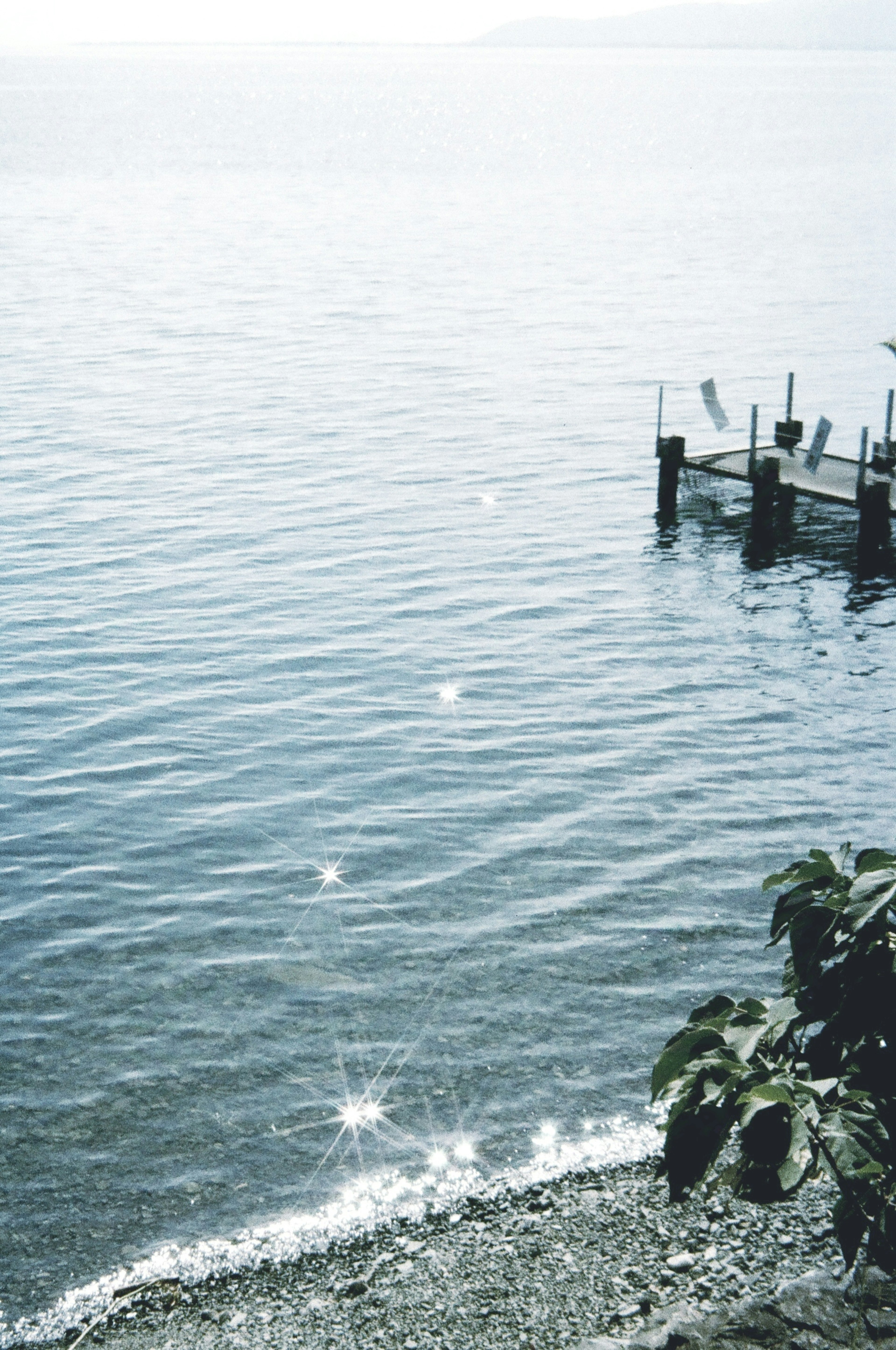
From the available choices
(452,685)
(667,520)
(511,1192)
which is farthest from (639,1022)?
(667,520)

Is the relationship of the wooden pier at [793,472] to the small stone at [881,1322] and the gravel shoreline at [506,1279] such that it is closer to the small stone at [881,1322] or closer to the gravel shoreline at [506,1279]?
the gravel shoreline at [506,1279]

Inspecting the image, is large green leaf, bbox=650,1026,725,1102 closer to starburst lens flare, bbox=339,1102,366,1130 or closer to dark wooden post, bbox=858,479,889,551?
starburst lens flare, bbox=339,1102,366,1130

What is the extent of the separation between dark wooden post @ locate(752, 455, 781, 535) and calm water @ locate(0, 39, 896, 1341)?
75 centimetres

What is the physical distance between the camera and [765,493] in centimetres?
3316

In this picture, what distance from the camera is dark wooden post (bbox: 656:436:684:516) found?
114 ft

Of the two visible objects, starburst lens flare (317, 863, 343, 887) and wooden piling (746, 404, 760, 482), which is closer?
starburst lens flare (317, 863, 343, 887)

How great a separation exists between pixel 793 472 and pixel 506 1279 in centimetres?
2564

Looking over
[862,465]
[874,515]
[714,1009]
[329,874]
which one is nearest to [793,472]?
[862,465]

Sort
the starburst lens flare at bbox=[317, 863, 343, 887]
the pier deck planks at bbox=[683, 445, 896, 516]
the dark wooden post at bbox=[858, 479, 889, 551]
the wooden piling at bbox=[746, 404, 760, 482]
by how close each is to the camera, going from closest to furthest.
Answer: the starburst lens flare at bbox=[317, 863, 343, 887] < the dark wooden post at bbox=[858, 479, 889, 551] < the pier deck planks at bbox=[683, 445, 896, 516] < the wooden piling at bbox=[746, 404, 760, 482]

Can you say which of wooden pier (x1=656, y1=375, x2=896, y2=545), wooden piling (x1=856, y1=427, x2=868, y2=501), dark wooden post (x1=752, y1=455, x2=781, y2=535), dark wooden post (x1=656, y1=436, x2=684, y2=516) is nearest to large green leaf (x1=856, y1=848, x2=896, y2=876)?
wooden piling (x1=856, y1=427, x2=868, y2=501)

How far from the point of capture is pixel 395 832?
19.7 m

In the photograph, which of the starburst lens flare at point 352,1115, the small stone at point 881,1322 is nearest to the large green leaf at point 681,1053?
the small stone at point 881,1322

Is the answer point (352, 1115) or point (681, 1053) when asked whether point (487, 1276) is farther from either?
point (681, 1053)

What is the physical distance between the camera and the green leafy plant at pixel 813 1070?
4.24 meters
